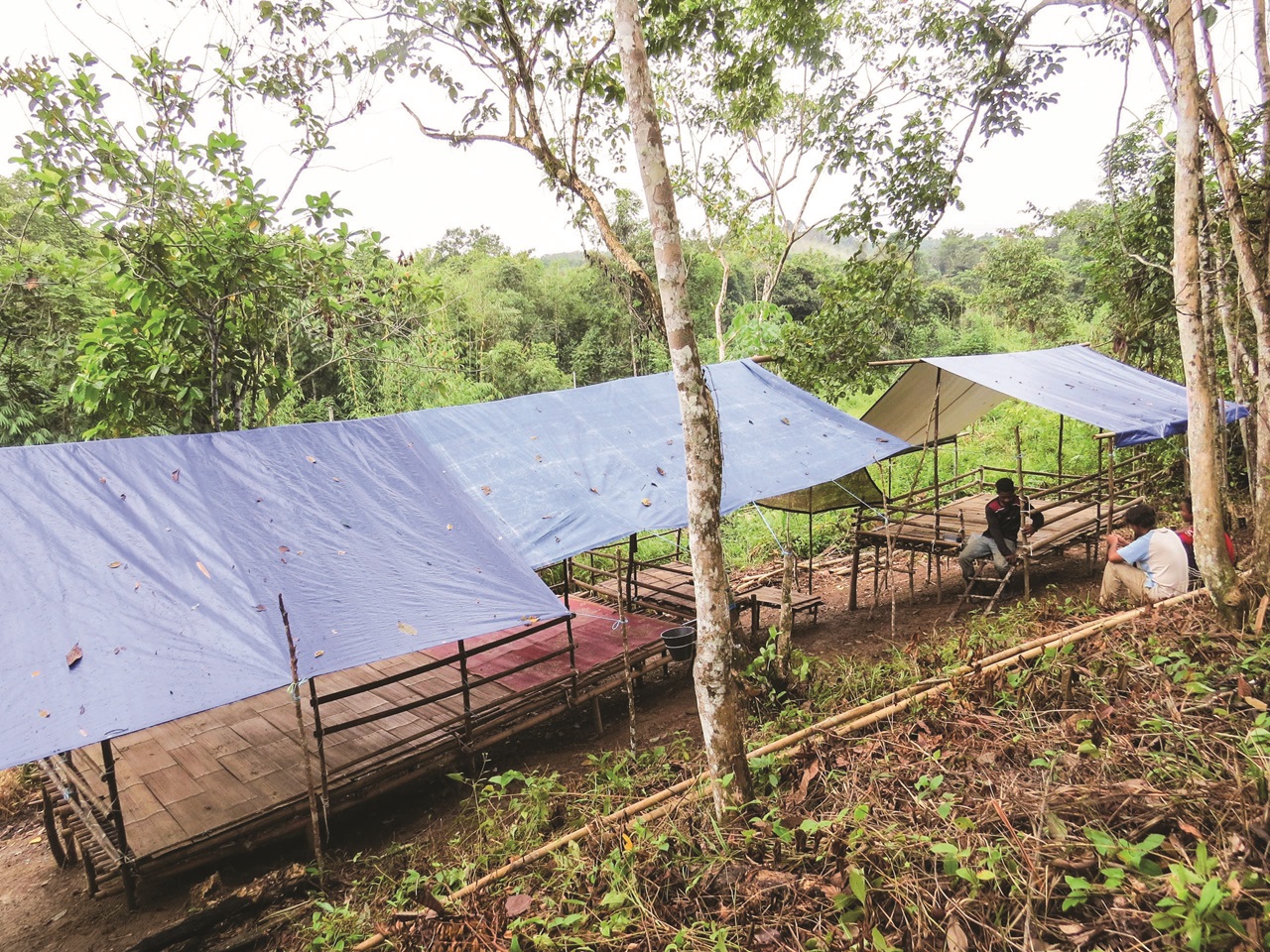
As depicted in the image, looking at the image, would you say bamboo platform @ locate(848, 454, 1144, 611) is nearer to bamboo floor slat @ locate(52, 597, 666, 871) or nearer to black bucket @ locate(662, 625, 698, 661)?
black bucket @ locate(662, 625, 698, 661)

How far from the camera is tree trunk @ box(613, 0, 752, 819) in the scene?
10.0 ft

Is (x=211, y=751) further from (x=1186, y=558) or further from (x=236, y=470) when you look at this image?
(x=1186, y=558)

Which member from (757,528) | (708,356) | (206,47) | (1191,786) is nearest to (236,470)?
(206,47)

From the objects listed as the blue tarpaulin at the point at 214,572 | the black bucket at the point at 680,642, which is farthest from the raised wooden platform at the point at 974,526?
the blue tarpaulin at the point at 214,572

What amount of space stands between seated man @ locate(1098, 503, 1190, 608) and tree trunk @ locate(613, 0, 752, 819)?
143 inches

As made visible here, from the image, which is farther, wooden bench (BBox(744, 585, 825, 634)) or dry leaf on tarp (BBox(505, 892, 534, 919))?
wooden bench (BBox(744, 585, 825, 634))

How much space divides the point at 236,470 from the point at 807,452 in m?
4.42

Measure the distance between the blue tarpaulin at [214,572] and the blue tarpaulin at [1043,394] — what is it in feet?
15.7

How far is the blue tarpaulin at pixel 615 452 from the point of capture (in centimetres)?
486

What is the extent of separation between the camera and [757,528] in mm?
12586

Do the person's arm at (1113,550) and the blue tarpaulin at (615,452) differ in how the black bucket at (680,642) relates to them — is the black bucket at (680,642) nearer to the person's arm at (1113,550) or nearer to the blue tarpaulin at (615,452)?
the blue tarpaulin at (615,452)

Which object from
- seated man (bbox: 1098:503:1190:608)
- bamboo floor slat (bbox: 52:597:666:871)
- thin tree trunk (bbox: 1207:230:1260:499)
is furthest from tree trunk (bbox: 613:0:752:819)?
thin tree trunk (bbox: 1207:230:1260:499)

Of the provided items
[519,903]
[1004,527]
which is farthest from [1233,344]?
[519,903]

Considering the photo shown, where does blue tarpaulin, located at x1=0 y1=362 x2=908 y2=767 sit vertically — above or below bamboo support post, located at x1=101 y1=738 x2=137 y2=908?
above
